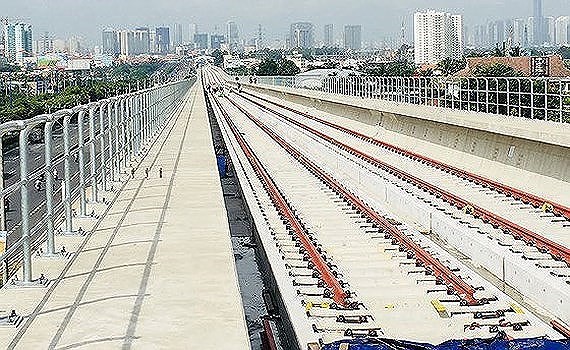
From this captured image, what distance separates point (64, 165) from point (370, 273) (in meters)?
4.21

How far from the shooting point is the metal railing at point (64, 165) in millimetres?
9930

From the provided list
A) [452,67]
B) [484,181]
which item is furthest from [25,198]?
[452,67]

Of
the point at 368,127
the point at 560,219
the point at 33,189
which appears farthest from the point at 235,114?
the point at 33,189

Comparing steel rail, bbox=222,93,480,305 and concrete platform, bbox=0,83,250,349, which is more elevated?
concrete platform, bbox=0,83,250,349

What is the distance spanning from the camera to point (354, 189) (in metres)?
23.0

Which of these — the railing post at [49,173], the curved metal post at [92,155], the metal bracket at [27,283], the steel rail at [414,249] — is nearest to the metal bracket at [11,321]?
the metal bracket at [27,283]

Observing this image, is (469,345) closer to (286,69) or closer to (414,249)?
(414,249)

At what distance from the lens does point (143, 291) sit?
1011 cm

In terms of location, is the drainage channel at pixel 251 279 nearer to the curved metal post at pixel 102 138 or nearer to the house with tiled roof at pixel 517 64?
the curved metal post at pixel 102 138

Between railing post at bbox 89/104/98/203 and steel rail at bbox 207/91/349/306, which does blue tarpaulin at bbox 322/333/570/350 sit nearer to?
steel rail at bbox 207/91/349/306

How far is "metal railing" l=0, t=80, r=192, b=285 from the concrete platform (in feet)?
1.60

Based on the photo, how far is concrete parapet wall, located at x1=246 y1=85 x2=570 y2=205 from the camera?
20.2 m

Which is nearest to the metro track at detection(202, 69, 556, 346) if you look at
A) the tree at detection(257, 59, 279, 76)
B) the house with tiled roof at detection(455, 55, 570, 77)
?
the house with tiled roof at detection(455, 55, 570, 77)

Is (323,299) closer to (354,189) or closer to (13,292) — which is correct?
(13,292)
